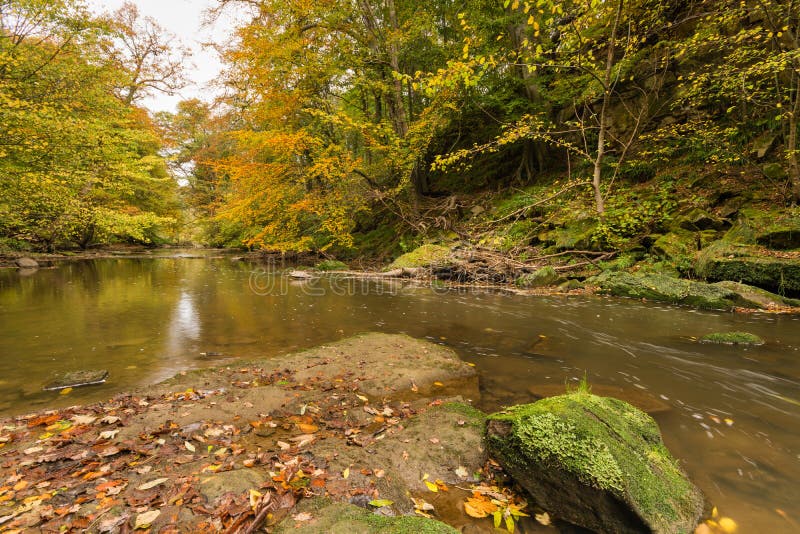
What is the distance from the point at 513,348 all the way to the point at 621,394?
5.73ft

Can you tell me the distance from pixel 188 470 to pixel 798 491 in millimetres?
4268

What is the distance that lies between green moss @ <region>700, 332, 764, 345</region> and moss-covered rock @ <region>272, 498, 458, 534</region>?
5.94m

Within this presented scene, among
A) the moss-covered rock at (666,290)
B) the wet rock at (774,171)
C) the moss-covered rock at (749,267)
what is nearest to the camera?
the moss-covered rock at (749,267)

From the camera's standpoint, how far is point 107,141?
1202cm

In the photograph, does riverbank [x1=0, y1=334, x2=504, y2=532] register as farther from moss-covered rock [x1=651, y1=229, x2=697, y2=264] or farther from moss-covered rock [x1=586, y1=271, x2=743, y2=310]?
moss-covered rock [x1=651, y1=229, x2=697, y2=264]

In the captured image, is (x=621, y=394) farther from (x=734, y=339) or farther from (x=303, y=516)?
(x=303, y=516)

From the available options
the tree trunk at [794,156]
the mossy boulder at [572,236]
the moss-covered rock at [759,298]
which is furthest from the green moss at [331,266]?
the tree trunk at [794,156]

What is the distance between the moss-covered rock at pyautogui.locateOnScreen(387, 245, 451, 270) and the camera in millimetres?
12252

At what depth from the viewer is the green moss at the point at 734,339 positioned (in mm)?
5286

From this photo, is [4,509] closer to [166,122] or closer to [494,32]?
[494,32]

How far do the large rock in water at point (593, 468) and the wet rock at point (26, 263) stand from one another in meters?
23.1


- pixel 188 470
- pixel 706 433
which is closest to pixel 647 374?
pixel 706 433

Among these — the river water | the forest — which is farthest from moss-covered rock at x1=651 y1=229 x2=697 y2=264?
the river water

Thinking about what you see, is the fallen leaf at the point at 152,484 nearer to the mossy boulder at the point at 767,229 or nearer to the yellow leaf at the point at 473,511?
the yellow leaf at the point at 473,511
